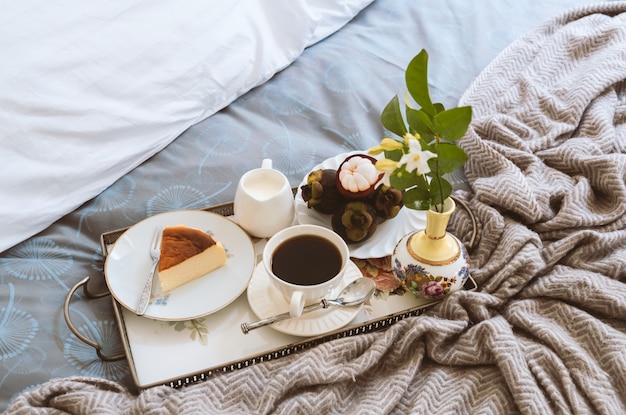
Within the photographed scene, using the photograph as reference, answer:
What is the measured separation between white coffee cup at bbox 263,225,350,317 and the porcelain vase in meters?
0.08

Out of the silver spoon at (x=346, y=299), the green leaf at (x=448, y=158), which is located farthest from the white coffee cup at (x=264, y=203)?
the green leaf at (x=448, y=158)

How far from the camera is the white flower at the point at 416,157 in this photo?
2.02ft

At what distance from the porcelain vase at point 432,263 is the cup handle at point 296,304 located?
0.50 ft

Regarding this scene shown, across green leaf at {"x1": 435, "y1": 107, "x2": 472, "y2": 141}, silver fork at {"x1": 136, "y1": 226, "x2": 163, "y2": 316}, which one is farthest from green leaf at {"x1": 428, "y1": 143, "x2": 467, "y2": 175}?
silver fork at {"x1": 136, "y1": 226, "x2": 163, "y2": 316}

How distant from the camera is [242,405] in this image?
2.33ft

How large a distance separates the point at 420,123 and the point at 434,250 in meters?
0.18

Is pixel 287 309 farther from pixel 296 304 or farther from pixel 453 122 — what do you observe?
pixel 453 122

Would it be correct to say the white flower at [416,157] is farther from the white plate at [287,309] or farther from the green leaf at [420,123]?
the white plate at [287,309]

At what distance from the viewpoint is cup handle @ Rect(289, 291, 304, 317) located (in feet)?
2.38

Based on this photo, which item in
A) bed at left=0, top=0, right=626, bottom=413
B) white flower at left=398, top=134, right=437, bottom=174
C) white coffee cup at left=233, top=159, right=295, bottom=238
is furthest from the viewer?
white coffee cup at left=233, top=159, right=295, bottom=238

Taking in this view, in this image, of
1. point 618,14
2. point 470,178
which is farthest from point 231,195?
point 618,14

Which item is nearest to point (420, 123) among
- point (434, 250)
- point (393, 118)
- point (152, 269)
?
point (393, 118)

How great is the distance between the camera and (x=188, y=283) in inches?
32.4

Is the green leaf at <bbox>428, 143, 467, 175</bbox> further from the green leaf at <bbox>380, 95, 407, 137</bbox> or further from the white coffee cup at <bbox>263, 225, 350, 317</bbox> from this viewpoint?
the white coffee cup at <bbox>263, 225, 350, 317</bbox>
